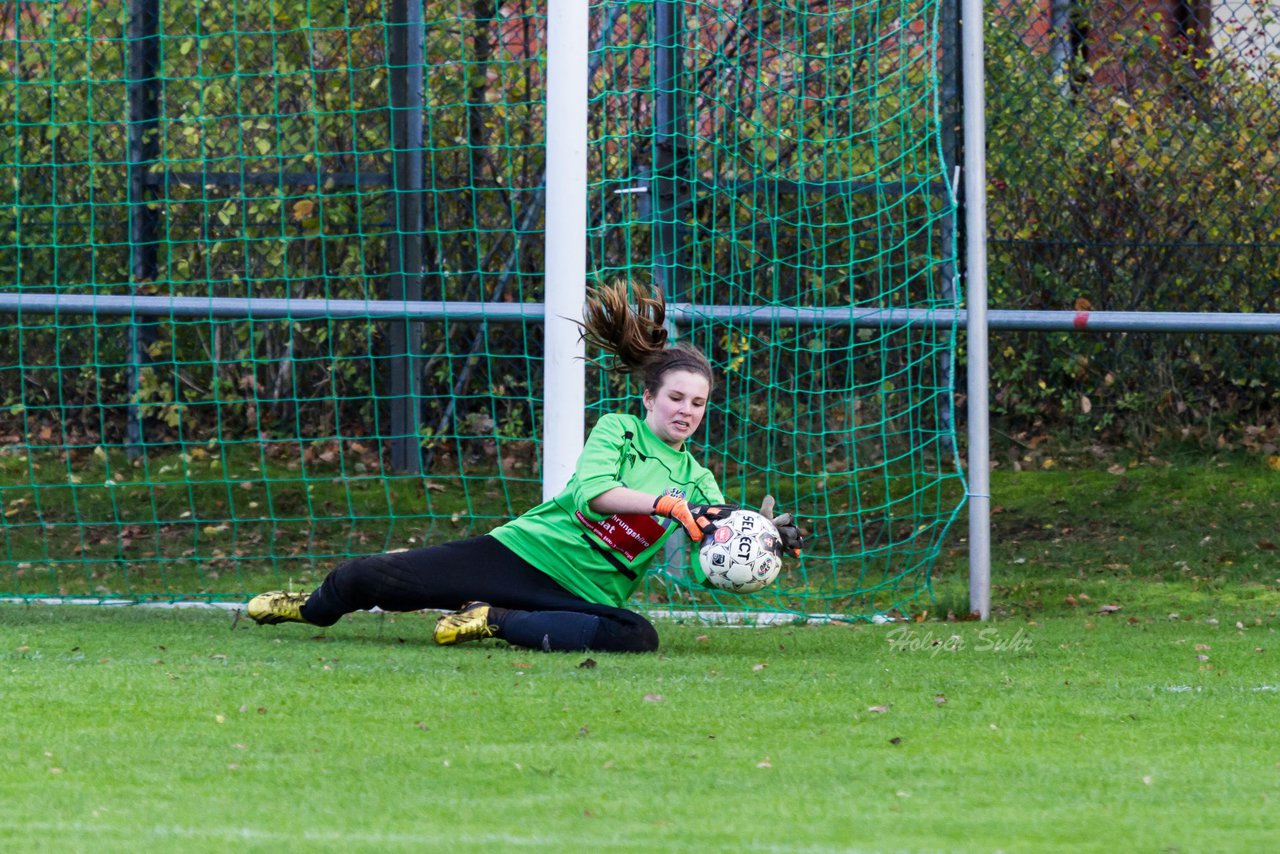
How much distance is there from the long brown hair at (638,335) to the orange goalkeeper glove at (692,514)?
1.63 ft

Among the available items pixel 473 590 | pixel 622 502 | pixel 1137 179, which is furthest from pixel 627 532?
pixel 1137 179

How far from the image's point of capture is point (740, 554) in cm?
489

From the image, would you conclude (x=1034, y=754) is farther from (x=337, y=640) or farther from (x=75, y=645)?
(x=75, y=645)

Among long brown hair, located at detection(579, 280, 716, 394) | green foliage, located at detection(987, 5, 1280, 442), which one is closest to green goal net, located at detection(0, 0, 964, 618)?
long brown hair, located at detection(579, 280, 716, 394)

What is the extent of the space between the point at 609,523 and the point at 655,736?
1.50 m

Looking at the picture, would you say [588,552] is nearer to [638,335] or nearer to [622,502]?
[622,502]

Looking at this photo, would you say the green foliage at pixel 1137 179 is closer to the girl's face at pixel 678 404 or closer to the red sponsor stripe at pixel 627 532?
the girl's face at pixel 678 404

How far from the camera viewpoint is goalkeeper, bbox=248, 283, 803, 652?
208 inches

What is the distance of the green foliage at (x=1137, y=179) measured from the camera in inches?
359

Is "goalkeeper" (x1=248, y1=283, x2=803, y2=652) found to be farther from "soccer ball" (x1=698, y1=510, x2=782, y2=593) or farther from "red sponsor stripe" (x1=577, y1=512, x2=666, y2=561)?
"soccer ball" (x1=698, y1=510, x2=782, y2=593)

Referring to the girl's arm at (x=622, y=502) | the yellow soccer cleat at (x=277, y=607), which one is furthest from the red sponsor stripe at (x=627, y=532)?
the yellow soccer cleat at (x=277, y=607)

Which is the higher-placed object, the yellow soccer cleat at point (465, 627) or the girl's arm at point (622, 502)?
the girl's arm at point (622, 502)

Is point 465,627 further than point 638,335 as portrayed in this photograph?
No

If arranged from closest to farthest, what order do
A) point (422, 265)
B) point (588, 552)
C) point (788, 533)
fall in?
1. point (788, 533)
2. point (588, 552)
3. point (422, 265)
